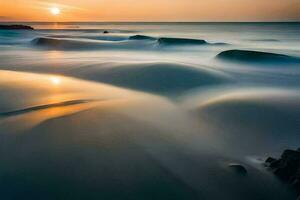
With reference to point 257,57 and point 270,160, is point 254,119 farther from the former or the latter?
point 257,57

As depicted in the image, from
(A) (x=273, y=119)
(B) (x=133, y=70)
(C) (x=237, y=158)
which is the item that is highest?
(B) (x=133, y=70)

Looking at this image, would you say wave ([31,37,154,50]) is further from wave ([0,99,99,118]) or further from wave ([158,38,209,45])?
wave ([0,99,99,118])

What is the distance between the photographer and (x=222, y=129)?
536 centimetres

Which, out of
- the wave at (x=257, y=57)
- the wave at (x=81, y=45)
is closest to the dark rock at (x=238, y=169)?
the wave at (x=257, y=57)

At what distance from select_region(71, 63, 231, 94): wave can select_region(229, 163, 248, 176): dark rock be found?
428cm

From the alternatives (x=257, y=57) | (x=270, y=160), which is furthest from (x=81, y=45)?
(x=270, y=160)

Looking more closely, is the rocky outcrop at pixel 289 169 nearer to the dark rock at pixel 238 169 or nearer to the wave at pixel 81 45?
the dark rock at pixel 238 169

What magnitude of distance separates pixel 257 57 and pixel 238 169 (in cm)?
1368

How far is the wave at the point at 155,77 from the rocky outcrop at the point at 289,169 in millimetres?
4572

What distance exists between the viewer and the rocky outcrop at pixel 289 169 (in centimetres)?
346

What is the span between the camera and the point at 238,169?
389 centimetres

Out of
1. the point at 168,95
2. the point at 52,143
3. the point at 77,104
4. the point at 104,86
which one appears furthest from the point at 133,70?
the point at 52,143

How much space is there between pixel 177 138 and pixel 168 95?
9.96 ft

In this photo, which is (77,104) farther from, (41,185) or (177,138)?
(41,185)
